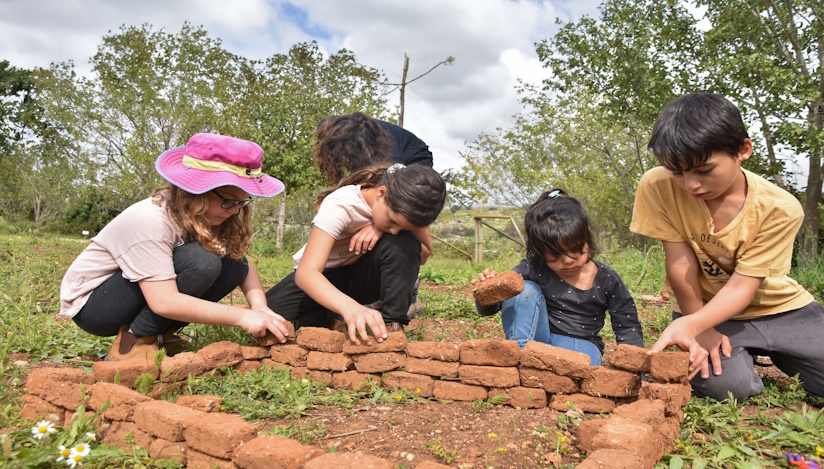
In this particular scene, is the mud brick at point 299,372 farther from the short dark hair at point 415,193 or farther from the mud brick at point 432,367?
the short dark hair at point 415,193

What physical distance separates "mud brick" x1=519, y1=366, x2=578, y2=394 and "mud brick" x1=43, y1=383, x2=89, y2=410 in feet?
5.78

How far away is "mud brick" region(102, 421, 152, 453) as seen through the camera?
1.89 meters

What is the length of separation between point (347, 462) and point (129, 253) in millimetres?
1697

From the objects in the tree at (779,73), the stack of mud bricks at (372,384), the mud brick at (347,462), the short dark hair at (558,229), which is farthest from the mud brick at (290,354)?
the tree at (779,73)

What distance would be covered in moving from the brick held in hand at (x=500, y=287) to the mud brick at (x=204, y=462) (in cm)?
139

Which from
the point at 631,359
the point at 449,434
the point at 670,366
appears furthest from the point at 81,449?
the point at 670,366

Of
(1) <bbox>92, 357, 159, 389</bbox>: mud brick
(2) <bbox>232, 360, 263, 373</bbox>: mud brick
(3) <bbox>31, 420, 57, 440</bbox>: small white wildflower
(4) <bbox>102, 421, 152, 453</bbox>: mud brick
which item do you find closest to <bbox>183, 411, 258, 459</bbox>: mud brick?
(4) <bbox>102, 421, 152, 453</bbox>: mud brick

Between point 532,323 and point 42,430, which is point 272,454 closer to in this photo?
point 42,430

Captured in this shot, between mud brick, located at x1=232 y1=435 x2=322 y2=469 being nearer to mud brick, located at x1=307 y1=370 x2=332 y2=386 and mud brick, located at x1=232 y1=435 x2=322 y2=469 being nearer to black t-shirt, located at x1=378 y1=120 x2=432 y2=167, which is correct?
mud brick, located at x1=307 y1=370 x2=332 y2=386

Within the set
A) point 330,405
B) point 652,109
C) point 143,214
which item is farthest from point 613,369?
point 652,109

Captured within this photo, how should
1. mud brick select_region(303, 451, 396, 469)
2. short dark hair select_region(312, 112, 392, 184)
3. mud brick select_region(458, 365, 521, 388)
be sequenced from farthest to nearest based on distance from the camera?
short dark hair select_region(312, 112, 392, 184), mud brick select_region(458, 365, 521, 388), mud brick select_region(303, 451, 396, 469)

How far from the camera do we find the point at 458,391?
2479 millimetres

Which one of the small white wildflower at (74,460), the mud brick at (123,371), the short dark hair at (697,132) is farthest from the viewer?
the short dark hair at (697,132)

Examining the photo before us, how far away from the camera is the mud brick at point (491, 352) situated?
2402mm
